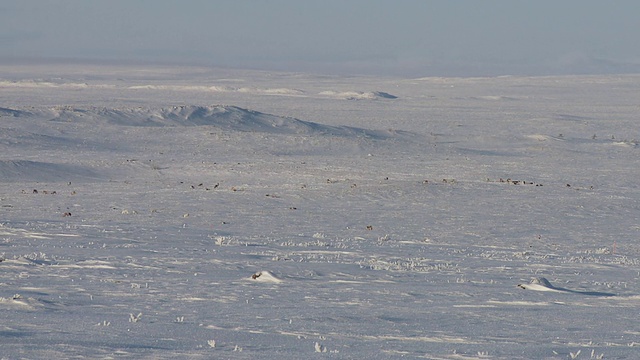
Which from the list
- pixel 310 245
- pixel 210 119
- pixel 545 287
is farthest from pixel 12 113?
pixel 545 287

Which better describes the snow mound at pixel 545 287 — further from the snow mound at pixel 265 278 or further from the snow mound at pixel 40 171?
the snow mound at pixel 40 171

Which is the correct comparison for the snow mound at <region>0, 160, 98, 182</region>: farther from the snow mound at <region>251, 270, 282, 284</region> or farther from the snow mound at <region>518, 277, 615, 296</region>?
the snow mound at <region>518, 277, 615, 296</region>

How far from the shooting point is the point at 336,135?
49.4 meters

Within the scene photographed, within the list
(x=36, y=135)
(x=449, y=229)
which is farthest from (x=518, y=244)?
(x=36, y=135)

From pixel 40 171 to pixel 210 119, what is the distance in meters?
22.8

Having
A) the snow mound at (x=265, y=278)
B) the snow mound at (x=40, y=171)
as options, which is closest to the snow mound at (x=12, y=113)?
the snow mound at (x=40, y=171)

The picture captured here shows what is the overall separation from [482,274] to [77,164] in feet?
71.8

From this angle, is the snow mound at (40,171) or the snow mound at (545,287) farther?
the snow mound at (40,171)

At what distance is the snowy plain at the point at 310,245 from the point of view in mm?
9602

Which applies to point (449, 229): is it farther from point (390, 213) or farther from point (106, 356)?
point (106, 356)

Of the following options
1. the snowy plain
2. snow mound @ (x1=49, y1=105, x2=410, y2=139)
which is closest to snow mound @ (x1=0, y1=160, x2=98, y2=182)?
the snowy plain

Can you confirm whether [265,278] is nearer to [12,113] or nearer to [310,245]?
[310,245]

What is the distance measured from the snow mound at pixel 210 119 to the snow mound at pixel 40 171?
1685cm

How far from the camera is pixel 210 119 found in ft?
180
